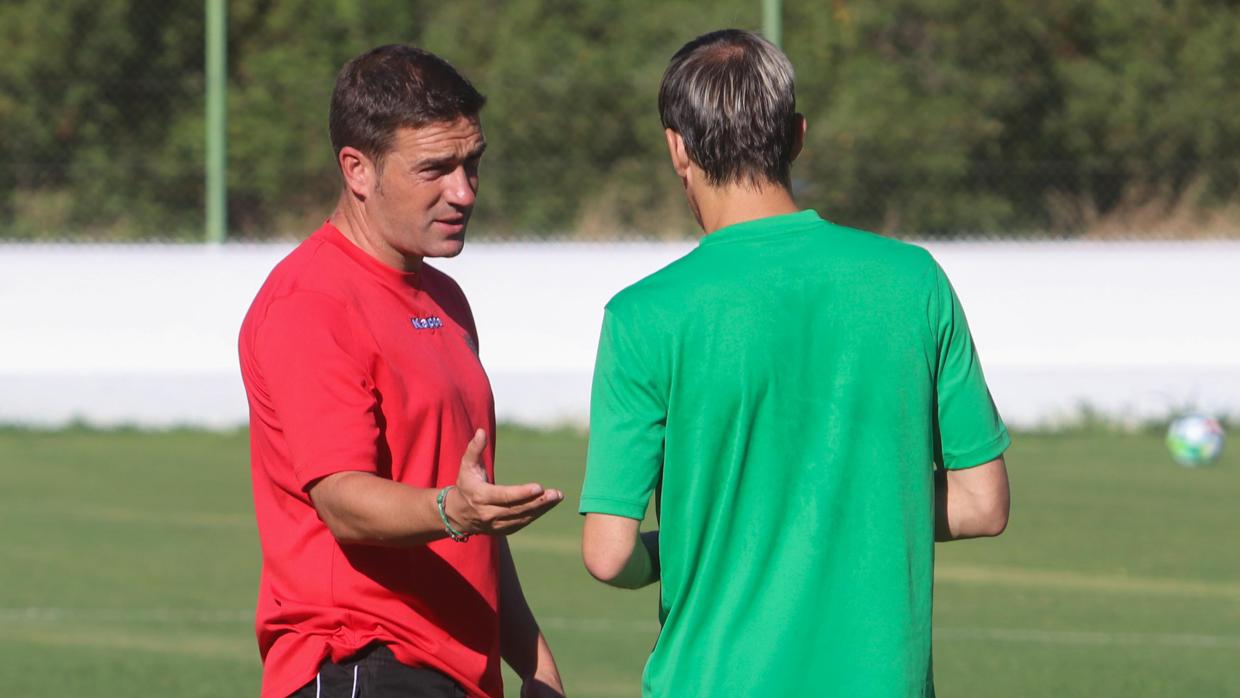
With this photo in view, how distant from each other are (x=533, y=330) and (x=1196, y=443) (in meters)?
5.47

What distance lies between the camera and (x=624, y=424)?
113 inches

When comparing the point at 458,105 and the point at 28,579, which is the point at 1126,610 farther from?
the point at 458,105

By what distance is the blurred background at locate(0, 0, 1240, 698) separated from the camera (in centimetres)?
1173

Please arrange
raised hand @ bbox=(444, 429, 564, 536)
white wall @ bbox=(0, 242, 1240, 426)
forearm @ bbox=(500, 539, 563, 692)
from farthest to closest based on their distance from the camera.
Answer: white wall @ bbox=(0, 242, 1240, 426) < forearm @ bbox=(500, 539, 563, 692) < raised hand @ bbox=(444, 429, 564, 536)

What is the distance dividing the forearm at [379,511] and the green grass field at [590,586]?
3978 millimetres

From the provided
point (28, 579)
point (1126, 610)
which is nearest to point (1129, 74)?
point (1126, 610)

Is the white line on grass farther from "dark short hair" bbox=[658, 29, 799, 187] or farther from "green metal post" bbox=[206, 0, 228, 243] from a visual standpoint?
"green metal post" bbox=[206, 0, 228, 243]

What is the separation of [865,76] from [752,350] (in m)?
16.6

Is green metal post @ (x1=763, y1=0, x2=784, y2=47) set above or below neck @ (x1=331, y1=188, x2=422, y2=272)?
below

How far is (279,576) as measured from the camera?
10.8ft

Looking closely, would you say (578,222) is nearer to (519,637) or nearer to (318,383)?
(519,637)

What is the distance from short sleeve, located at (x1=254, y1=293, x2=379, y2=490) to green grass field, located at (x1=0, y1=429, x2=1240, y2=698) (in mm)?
3932

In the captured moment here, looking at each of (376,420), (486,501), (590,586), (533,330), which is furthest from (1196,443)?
(486,501)

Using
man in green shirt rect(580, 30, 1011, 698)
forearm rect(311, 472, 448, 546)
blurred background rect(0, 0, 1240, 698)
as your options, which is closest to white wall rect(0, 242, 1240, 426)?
blurred background rect(0, 0, 1240, 698)
